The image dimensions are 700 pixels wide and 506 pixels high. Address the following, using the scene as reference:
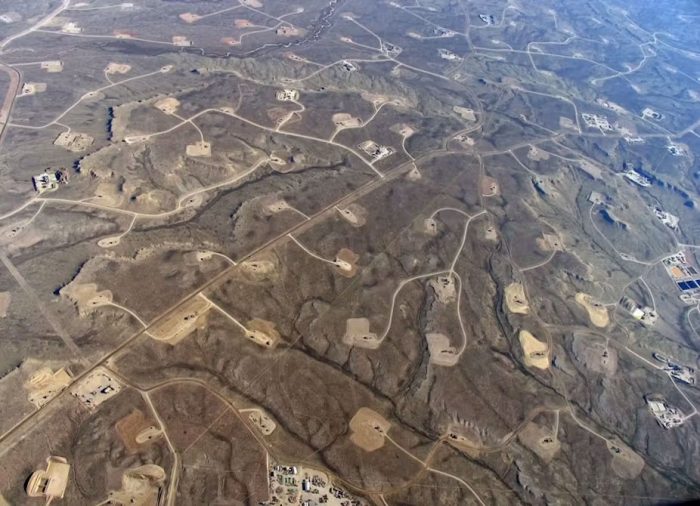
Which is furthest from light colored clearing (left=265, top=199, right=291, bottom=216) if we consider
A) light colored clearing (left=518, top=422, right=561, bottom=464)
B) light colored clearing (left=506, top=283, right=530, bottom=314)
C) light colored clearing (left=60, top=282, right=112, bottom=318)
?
light colored clearing (left=518, top=422, right=561, bottom=464)

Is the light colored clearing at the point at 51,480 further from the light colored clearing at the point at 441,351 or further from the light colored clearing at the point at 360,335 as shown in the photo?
the light colored clearing at the point at 441,351

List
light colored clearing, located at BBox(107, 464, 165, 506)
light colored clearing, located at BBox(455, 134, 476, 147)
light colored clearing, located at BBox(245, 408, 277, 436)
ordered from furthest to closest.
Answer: light colored clearing, located at BBox(455, 134, 476, 147)
light colored clearing, located at BBox(245, 408, 277, 436)
light colored clearing, located at BBox(107, 464, 165, 506)

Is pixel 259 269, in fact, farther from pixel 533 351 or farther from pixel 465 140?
pixel 465 140

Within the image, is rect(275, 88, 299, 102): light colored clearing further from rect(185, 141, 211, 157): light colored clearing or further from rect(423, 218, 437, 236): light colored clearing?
rect(423, 218, 437, 236): light colored clearing

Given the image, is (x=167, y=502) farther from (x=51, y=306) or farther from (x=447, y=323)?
(x=447, y=323)

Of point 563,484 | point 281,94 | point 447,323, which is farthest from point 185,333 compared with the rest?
point 281,94
